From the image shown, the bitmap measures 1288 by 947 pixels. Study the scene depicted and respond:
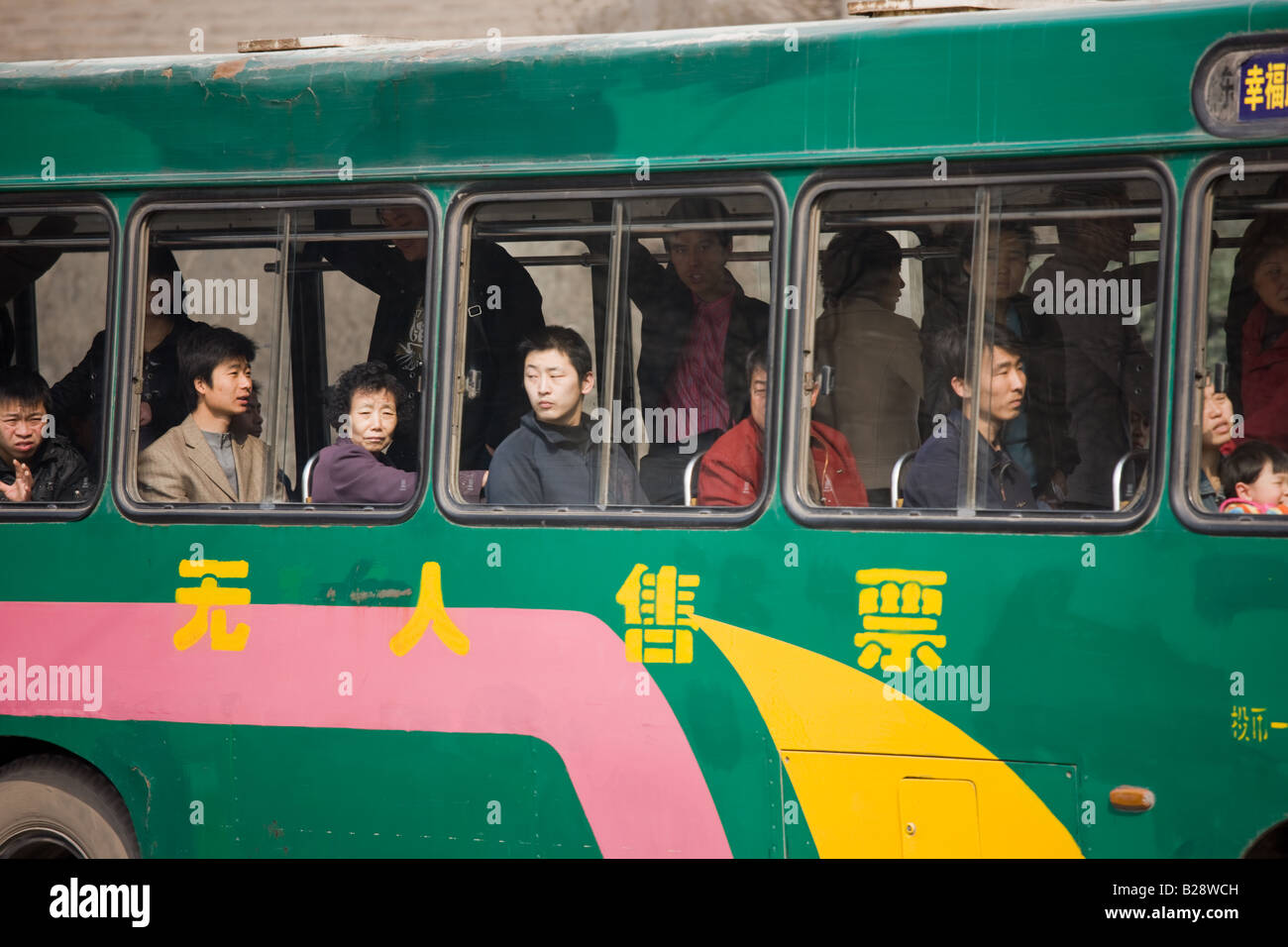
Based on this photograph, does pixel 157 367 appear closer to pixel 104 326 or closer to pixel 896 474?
pixel 104 326

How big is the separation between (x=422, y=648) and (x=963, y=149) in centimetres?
230

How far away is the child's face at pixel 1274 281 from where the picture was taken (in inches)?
153

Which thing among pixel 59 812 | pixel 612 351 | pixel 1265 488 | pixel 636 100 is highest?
pixel 636 100

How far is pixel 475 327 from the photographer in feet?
14.7

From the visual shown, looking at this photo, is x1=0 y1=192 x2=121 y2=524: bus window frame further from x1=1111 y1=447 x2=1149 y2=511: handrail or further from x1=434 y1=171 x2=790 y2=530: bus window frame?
x1=1111 y1=447 x2=1149 y2=511: handrail

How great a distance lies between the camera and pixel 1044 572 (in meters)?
3.92

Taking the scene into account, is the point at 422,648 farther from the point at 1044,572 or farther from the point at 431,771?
the point at 1044,572

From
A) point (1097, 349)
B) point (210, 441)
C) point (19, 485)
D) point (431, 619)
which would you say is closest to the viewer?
point (1097, 349)

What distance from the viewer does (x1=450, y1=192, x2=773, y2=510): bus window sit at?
14.0ft

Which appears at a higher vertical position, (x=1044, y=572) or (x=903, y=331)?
(x=903, y=331)

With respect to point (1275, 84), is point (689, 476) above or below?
below

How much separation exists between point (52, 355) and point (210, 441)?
0.76 meters

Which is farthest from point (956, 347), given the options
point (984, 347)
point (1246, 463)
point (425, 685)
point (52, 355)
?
point (52, 355)
